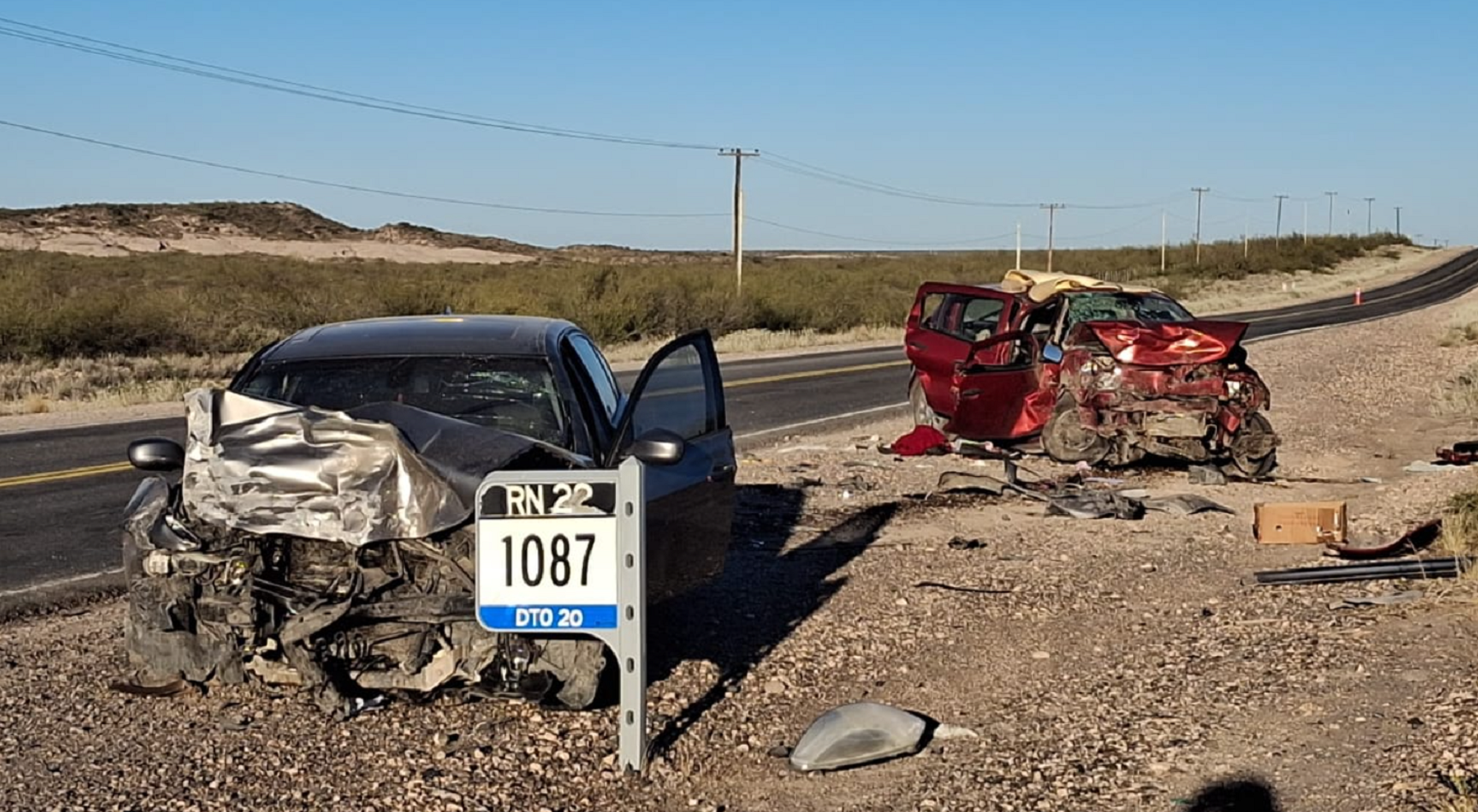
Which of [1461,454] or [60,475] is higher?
[1461,454]

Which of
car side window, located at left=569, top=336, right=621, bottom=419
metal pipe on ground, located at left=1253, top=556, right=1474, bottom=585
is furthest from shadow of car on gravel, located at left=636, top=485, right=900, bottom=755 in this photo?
metal pipe on ground, located at left=1253, top=556, right=1474, bottom=585

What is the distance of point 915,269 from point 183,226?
52956 millimetres

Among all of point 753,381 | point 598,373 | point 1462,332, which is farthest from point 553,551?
point 1462,332

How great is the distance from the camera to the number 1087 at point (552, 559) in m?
5.42

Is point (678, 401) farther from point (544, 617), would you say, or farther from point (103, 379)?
point (103, 379)

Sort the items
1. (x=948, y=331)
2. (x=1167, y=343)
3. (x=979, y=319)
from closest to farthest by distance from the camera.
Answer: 1. (x=1167, y=343)
2. (x=979, y=319)
3. (x=948, y=331)

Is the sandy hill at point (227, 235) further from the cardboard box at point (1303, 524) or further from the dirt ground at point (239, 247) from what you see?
the cardboard box at point (1303, 524)

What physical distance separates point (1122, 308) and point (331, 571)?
423 inches

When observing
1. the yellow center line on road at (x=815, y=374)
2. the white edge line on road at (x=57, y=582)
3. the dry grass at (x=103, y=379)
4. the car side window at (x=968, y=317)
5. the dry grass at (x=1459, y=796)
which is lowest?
the dry grass at (x=103, y=379)

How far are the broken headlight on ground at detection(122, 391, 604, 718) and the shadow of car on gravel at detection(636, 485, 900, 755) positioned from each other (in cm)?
75

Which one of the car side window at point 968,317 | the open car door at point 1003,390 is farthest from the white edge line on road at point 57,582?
the car side window at point 968,317

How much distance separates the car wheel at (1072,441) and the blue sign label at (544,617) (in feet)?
29.5

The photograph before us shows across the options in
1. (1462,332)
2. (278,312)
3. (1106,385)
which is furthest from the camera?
(278,312)

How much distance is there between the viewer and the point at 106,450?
1597cm
